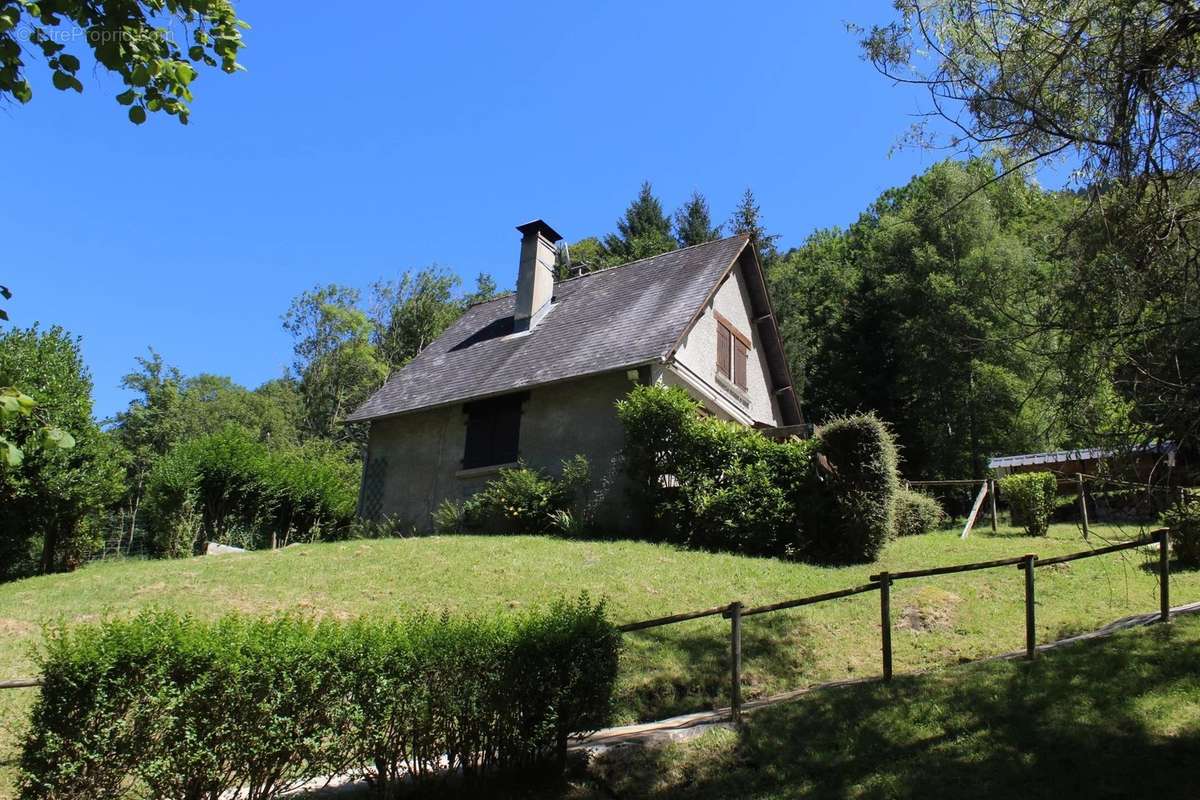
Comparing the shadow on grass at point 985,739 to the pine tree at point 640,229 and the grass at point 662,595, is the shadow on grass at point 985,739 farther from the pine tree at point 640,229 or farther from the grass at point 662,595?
the pine tree at point 640,229

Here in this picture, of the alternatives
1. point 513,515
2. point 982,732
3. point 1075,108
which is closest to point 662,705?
point 982,732

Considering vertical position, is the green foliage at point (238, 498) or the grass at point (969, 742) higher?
the green foliage at point (238, 498)

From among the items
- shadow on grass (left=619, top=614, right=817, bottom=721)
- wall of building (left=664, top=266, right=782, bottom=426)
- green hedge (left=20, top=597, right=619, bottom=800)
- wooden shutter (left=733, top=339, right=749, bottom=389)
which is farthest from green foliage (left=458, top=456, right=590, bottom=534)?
green hedge (left=20, top=597, right=619, bottom=800)

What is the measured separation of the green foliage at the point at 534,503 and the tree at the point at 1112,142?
1137 cm

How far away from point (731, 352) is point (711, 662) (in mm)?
12999

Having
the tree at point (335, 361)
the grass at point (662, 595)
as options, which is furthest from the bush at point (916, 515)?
the tree at point (335, 361)

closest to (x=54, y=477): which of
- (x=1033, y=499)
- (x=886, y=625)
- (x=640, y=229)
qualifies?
(x=886, y=625)

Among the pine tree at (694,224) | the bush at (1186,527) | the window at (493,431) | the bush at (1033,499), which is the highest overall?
the pine tree at (694,224)

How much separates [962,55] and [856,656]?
6.62 m

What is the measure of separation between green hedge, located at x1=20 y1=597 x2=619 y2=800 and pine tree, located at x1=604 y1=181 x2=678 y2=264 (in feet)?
116

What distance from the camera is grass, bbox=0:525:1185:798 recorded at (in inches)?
388

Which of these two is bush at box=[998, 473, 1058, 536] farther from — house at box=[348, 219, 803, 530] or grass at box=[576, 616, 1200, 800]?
grass at box=[576, 616, 1200, 800]

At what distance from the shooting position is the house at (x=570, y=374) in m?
19.1

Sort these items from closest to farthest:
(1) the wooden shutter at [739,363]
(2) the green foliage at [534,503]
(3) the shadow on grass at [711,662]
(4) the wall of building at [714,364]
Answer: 1. (3) the shadow on grass at [711,662]
2. (2) the green foliage at [534,503]
3. (4) the wall of building at [714,364]
4. (1) the wooden shutter at [739,363]
